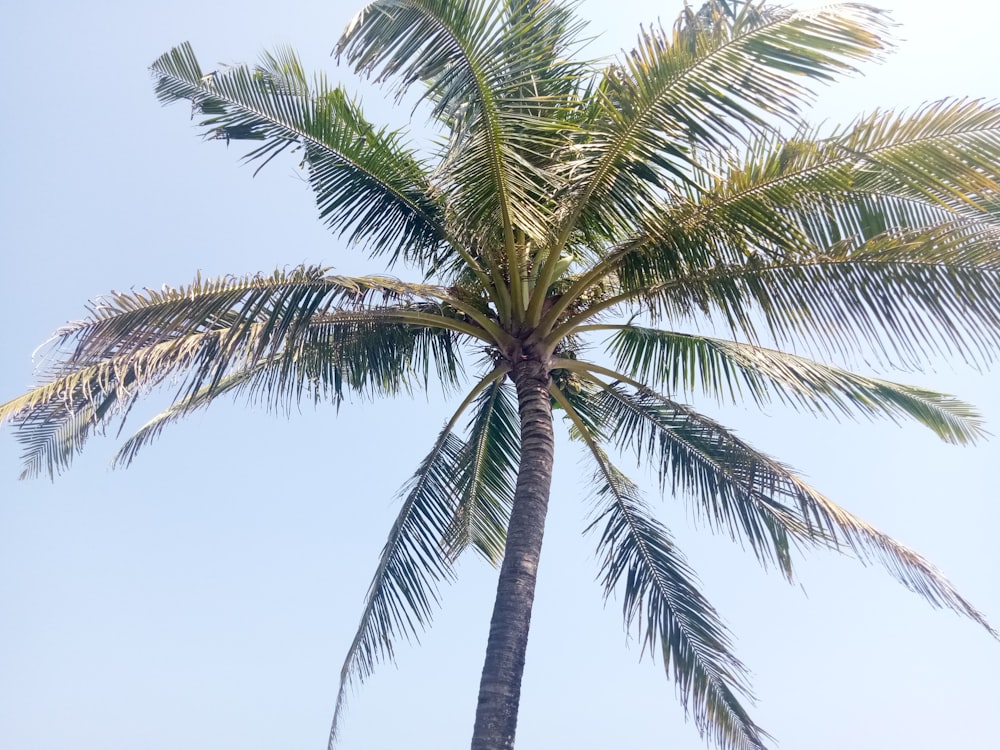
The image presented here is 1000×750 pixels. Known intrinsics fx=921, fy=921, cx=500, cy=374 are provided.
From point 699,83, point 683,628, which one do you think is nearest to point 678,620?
point 683,628

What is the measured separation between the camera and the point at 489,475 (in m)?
9.82

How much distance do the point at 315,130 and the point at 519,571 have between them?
3.79 meters

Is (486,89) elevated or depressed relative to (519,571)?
elevated

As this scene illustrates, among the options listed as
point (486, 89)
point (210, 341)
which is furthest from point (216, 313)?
point (486, 89)

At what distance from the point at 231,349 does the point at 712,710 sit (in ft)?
17.7

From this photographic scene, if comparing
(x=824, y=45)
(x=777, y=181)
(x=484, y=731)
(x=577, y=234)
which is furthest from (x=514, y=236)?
(x=484, y=731)

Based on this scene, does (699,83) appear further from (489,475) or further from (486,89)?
(489,475)

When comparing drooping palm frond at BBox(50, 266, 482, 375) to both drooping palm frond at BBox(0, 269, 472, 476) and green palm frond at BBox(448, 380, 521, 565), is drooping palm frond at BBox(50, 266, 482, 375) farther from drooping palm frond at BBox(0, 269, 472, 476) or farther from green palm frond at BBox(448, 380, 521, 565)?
green palm frond at BBox(448, 380, 521, 565)

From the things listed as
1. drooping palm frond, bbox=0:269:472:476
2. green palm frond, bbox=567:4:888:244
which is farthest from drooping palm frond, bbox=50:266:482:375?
green palm frond, bbox=567:4:888:244

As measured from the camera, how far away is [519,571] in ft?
22.9

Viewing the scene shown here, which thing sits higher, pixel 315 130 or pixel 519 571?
pixel 315 130

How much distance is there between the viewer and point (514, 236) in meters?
7.58

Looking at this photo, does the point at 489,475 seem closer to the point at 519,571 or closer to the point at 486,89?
the point at 519,571

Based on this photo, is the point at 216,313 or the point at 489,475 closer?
the point at 216,313
